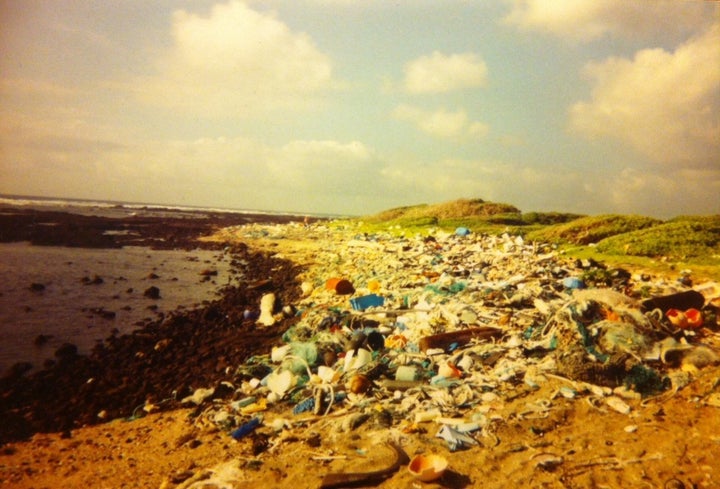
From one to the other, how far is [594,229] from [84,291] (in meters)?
18.1

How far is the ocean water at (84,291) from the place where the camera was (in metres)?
8.84

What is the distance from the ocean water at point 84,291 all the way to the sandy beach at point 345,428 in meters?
1.70

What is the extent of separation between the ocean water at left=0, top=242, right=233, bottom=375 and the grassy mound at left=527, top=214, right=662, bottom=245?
40.7 feet

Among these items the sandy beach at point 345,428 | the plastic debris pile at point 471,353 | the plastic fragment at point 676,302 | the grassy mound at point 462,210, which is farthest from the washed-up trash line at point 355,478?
the grassy mound at point 462,210

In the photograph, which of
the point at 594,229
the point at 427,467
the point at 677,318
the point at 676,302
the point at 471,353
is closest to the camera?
the point at 427,467

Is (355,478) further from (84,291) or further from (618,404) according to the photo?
(84,291)

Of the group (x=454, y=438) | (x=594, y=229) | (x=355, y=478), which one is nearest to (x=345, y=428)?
(x=355, y=478)

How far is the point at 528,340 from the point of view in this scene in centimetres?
626

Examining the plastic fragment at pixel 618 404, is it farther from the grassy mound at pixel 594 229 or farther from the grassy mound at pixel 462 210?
the grassy mound at pixel 462 210

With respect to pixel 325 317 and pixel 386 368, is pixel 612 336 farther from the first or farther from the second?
pixel 325 317

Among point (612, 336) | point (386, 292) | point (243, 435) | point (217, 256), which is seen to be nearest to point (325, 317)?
point (386, 292)

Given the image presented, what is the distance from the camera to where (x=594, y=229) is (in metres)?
14.7

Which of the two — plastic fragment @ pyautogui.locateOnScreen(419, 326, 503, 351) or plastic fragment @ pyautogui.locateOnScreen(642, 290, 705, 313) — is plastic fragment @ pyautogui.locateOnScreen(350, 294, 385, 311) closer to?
plastic fragment @ pyautogui.locateOnScreen(419, 326, 503, 351)

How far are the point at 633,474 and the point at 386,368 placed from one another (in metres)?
3.17
